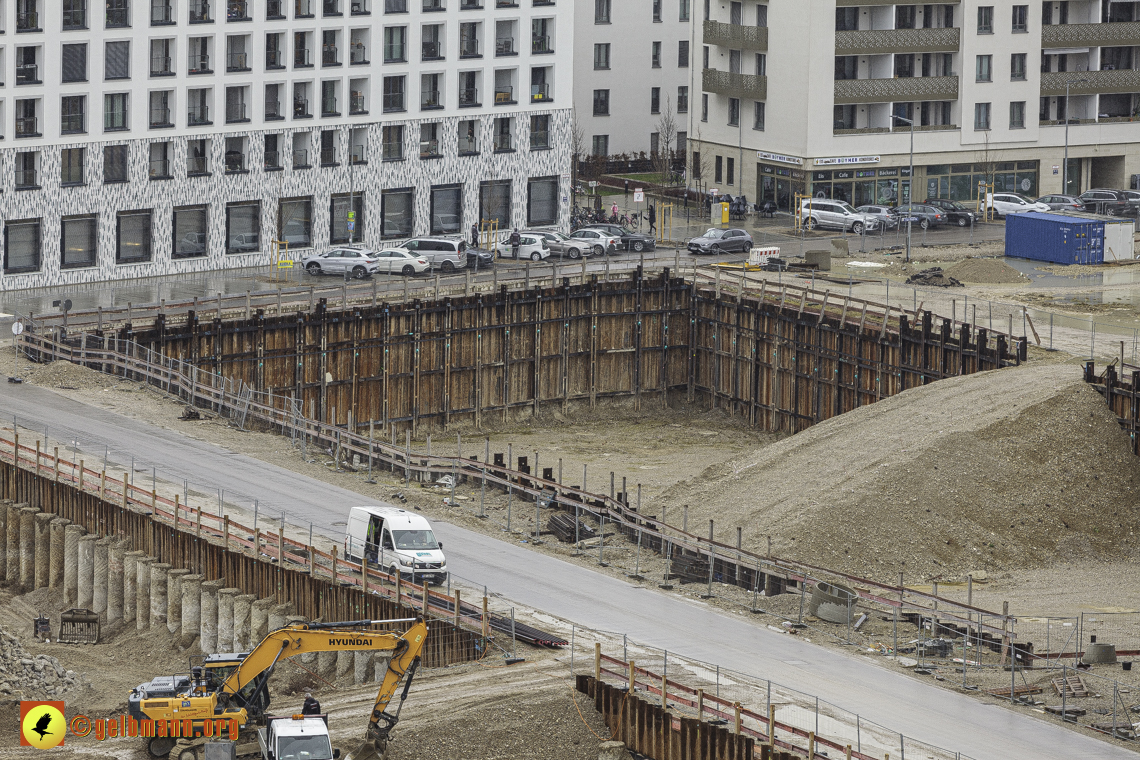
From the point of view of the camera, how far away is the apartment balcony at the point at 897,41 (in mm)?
126500

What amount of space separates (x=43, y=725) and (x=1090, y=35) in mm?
101165

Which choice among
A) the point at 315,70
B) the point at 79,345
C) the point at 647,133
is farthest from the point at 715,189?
the point at 79,345

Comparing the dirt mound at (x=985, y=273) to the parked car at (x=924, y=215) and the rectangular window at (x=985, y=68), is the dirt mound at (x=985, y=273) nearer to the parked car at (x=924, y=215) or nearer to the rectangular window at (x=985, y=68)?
the parked car at (x=924, y=215)

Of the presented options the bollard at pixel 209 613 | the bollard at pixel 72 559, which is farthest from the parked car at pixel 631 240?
the bollard at pixel 209 613

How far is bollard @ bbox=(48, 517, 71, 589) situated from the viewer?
63.2m

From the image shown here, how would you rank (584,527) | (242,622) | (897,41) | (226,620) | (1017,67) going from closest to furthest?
(242,622)
(226,620)
(584,527)
(897,41)
(1017,67)

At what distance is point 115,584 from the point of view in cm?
6119

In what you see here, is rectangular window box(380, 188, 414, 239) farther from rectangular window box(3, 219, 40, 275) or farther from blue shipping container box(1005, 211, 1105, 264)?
blue shipping container box(1005, 211, 1105, 264)

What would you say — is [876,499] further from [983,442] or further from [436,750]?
[436,750]

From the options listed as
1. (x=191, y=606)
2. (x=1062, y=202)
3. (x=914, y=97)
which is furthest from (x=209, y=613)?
(x=914, y=97)

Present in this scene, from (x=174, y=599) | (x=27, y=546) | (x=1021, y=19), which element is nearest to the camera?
(x=174, y=599)

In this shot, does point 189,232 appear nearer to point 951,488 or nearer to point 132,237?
point 132,237

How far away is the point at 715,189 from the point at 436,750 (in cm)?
9119

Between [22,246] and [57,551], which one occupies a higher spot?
[22,246]
